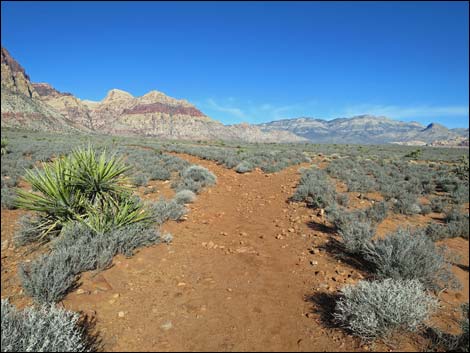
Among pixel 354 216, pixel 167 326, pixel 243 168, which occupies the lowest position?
pixel 167 326

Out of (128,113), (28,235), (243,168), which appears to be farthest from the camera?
(128,113)

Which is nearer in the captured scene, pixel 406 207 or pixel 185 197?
pixel 406 207

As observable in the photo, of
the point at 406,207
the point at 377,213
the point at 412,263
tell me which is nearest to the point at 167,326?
the point at 412,263

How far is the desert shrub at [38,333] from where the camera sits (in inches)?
85.1

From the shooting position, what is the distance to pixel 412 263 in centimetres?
366

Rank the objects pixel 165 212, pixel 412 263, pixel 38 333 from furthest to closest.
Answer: pixel 165 212 < pixel 412 263 < pixel 38 333

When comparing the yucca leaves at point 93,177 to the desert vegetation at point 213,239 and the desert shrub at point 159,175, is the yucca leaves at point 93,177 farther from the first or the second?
the desert shrub at point 159,175

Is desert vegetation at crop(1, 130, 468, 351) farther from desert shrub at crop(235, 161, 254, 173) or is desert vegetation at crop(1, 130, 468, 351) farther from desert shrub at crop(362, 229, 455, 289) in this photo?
→ desert shrub at crop(235, 161, 254, 173)

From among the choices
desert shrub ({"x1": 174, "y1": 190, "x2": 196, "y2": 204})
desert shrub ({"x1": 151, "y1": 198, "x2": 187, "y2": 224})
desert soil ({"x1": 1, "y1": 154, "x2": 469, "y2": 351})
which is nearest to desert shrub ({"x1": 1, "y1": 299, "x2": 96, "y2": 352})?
desert soil ({"x1": 1, "y1": 154, "x2": 469, "y2": 351})

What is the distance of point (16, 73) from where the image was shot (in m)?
102

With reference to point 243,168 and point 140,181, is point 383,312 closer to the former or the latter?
point 140,181

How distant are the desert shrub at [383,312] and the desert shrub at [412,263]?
0.73m

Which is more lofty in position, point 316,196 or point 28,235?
point 316,196

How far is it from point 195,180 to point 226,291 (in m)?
7.21
